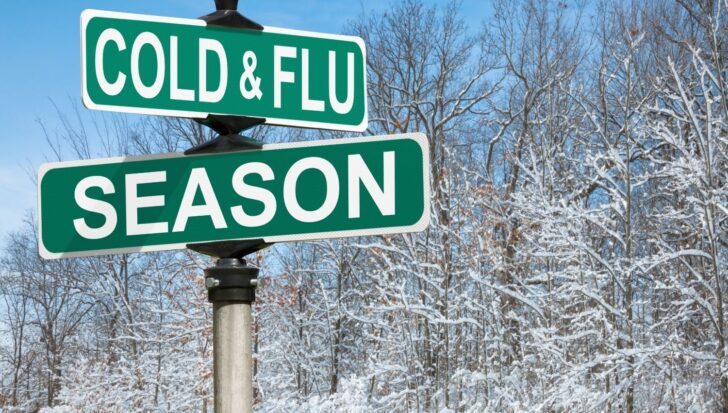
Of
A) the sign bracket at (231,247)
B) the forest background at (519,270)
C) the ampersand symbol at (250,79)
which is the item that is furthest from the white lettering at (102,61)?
the forest background at (519,270)

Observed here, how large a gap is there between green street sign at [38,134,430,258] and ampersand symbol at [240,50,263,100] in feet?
0.52

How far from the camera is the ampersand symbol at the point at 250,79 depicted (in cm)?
252

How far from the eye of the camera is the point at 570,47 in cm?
2303

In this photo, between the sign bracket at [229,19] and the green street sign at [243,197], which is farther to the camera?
the sign bracket at [229,19]

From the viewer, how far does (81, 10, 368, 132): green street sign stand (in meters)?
2.47

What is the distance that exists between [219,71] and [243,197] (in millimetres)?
346

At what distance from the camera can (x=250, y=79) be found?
8.30 ft

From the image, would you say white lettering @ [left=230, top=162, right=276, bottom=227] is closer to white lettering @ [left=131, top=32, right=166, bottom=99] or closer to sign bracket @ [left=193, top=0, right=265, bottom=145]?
sign bracket @ [left=193, top=0, right=265, bottom=145]

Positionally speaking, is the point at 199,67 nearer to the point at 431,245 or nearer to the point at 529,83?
the point at 431,245

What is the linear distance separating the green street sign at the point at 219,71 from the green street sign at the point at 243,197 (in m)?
0.14

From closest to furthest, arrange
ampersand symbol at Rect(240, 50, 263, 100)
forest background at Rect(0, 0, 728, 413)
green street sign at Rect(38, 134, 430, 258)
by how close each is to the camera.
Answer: green street sign at Rect(38, 134, 430, 258), ampersand symbol at Rect(240, 50, 263, 100), forest background at Rect(0, 0, 728, 413)

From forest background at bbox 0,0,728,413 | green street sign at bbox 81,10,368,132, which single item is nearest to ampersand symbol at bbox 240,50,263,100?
green street sign at bbox 81,10,368,132

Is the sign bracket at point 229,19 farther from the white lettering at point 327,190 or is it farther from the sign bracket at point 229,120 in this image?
the white lettering at point 327,190

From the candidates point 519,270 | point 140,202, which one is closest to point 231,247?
point 140,202
